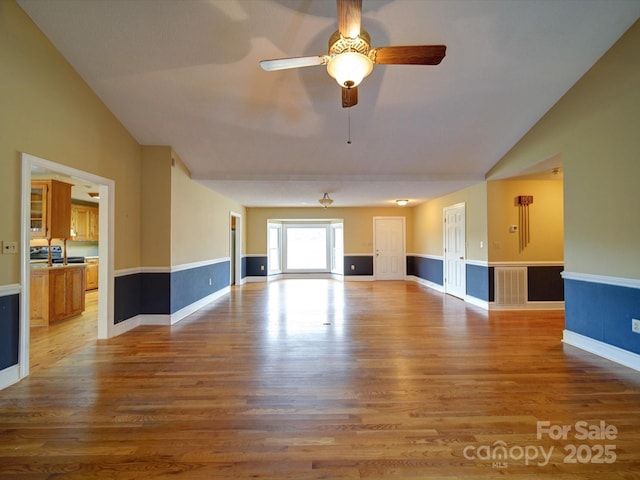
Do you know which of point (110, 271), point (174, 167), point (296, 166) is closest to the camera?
point (110, 271)

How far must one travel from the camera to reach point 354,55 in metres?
2.07

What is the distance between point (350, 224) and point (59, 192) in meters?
6.96

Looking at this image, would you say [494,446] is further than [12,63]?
No

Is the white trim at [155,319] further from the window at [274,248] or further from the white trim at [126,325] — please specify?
the window at [274,248]

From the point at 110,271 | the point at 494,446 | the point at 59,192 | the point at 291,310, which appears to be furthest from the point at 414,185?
the point at 59,192

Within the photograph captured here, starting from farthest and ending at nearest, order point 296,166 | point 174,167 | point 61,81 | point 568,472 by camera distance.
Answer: point 296,166 < point 174,167 < point 61,81 < point 568,472

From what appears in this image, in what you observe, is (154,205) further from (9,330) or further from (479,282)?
(479,282)

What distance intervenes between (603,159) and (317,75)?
10.4ft

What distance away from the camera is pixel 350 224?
9.43 m

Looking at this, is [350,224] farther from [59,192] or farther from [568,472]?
[568,472]

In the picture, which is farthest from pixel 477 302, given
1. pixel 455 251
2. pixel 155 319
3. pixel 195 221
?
pixel 155 319

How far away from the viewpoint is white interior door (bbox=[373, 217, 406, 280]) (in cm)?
937

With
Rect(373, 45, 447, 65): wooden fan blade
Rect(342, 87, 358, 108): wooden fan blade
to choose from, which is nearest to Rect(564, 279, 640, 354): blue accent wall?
Rect(373, 45, 447, 65): wooden fan blade

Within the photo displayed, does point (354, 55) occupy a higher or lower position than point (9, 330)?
higher
